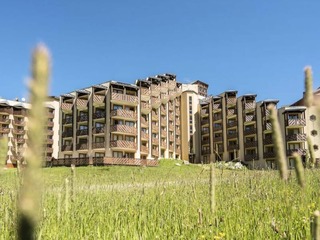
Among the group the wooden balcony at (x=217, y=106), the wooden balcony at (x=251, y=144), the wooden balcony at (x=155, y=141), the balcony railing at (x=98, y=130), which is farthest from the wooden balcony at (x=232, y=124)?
the balcony railing at (x=98, y=130)

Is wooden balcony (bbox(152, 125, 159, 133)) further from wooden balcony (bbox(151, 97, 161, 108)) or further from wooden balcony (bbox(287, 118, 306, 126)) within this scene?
wooden balcony (bbox(287, 118, 306, 126))

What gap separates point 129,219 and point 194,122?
78113mm

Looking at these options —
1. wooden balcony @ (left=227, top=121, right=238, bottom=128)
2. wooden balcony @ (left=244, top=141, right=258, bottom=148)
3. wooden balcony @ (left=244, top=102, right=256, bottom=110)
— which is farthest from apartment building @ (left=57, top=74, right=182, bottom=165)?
wooden balcony @ (left=244, top=102, right=256, bottom=110)

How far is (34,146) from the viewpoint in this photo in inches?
16.0

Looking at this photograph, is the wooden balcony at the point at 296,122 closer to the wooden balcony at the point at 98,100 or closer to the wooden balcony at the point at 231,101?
the wooden balcony at the point at 231,101

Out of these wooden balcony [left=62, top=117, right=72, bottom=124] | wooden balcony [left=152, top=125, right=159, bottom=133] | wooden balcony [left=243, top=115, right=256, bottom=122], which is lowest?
wooden balcony [left=152, top=125, right=159, bottom=133]

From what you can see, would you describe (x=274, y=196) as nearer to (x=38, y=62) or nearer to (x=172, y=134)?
(x=38, y=62)

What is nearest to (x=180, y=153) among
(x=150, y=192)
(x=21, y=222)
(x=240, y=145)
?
(x=240, y=145)

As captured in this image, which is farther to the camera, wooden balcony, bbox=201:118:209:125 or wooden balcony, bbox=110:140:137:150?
wooden balcony, bbox=201:118:209:125

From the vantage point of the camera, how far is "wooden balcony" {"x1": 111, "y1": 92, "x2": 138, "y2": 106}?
61.1m

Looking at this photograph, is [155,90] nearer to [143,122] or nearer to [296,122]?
[143,122]

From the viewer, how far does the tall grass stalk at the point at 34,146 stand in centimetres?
39

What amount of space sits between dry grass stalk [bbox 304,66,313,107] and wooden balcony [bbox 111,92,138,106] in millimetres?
60212

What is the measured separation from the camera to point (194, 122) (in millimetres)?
82562
